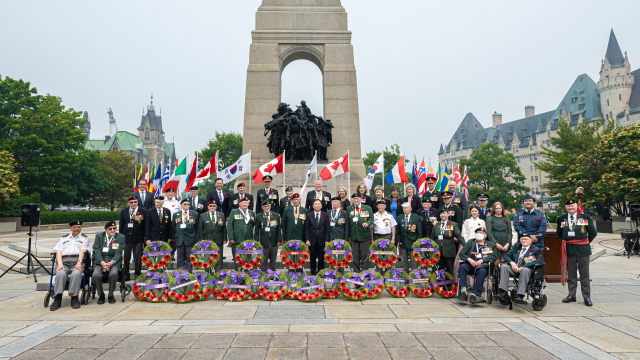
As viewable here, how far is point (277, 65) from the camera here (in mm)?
16922

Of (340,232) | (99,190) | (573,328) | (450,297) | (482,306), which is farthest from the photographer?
(99,190)

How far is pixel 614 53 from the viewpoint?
258 ft

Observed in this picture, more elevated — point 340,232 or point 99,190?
point 99,190

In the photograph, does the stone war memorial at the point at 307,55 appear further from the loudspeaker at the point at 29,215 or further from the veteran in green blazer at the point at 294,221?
the loudspeaker at the point at 29,215

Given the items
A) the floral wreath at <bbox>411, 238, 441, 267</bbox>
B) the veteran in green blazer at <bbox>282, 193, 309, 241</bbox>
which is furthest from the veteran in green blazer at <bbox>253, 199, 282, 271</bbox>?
the floral wreath at <bbox>411, 238, 441, 267</bbox>

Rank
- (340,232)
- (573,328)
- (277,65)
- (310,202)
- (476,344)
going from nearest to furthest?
(476,344) < (573,328) < (340,232) < (310,202) < (277,65)

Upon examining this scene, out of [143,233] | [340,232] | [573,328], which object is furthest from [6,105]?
[573,328]

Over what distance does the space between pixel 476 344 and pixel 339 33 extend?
14603 millimetres

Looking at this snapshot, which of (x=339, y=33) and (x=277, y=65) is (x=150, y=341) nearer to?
(x=277, y=65)

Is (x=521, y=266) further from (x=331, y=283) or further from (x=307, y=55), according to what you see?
(x=307, y=55)

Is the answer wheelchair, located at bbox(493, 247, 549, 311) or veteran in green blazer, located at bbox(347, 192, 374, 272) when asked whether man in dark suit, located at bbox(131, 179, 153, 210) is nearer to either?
veteran in green blazer, located at bbox(347, 192, 374, 272)

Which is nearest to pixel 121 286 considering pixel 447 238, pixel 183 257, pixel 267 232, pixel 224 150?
pixel 183 257

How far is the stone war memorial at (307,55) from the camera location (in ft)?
54.4

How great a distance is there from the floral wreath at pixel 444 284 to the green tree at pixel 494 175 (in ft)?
167
